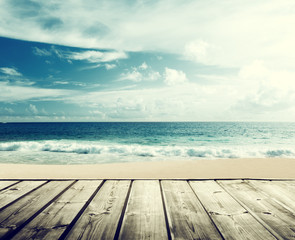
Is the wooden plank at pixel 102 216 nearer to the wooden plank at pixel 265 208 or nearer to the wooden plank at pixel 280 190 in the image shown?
the wooden plank at pixel 265 208

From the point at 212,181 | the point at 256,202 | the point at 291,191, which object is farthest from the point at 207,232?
the point at 291,191

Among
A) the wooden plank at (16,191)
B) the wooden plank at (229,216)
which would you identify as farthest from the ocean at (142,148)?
the wooden plank at (229,216)

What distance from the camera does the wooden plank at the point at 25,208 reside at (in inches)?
55.6

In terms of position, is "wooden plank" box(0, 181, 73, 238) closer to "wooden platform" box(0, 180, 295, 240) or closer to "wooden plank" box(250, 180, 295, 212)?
"wooden platform" box(0, 180, 295, 240)

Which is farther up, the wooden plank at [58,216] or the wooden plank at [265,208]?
the wooden plank at [58,216]

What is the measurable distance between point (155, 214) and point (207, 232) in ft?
1.28

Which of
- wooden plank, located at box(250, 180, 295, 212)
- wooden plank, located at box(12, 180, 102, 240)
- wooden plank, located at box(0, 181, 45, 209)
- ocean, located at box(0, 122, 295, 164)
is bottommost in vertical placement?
ocean, located at box(0, 122, 295, 164)

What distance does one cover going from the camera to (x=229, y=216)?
1.56 metres

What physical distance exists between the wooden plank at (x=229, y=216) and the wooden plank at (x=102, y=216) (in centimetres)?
67

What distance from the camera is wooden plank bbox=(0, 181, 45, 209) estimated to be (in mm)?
1865

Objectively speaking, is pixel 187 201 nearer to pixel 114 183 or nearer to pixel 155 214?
pixel 155 214

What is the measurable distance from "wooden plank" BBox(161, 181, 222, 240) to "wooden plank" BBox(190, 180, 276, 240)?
0.06 meters

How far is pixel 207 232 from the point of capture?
1.34 meters

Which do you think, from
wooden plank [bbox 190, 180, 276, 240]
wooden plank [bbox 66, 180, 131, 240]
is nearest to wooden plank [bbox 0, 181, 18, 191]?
wooden plank [bbox 66, 180, 131, 240]
